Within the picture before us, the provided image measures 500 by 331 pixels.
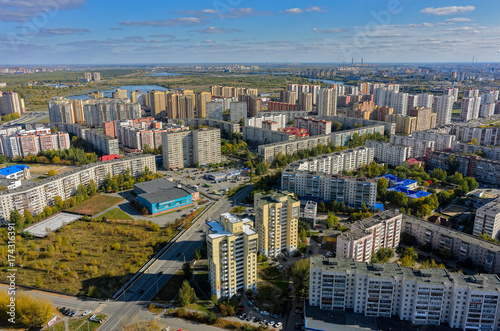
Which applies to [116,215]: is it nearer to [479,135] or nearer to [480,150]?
[480,150]

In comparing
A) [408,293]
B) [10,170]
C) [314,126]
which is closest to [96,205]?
[10,170]

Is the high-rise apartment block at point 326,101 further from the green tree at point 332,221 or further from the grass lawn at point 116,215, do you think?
the grass lawn at point 116,215

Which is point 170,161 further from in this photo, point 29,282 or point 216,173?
point 29,282

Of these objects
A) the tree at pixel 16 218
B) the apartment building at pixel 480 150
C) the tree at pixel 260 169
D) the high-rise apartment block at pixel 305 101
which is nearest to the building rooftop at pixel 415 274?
the tree at pixel 260 169

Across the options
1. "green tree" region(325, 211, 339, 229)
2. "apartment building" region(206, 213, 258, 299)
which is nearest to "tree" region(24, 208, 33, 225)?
"apartment building" region(206, 213, 258, 299)

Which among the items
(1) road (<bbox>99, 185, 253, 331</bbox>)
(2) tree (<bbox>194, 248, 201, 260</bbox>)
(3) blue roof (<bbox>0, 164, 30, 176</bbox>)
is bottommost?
(1) road (<bbox>99, 185, 253, 331</bbox>)

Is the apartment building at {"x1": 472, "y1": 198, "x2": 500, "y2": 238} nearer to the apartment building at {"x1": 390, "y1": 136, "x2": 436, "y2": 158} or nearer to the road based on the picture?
the apartment building at {"x1": 390, "y1": 136, "x2": 436, "y2": 158}
